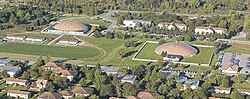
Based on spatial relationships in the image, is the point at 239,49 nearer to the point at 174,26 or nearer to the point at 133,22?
the point at 174,26

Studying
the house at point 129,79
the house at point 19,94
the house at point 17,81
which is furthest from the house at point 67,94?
the house at point 129,79

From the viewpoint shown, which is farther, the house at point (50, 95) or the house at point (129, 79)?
the house at point (129, 79)

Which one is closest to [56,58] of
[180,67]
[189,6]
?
[180,67]

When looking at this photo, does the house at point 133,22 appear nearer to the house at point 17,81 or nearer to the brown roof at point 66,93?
the house at point 17,81

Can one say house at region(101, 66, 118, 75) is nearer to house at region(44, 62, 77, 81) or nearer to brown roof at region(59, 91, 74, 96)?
house at region(44, 62, 77, 81)

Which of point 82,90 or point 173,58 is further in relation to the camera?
point 173,58

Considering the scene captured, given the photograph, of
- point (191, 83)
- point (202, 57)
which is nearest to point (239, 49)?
point (202, 57)
